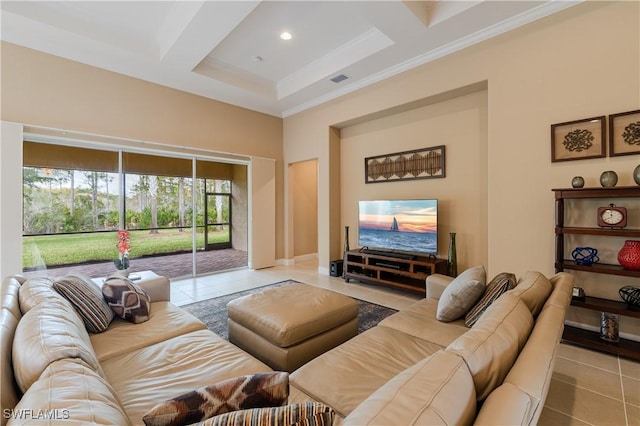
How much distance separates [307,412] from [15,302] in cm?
178

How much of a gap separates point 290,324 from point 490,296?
55.6 inches

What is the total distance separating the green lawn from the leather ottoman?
10.7 feet

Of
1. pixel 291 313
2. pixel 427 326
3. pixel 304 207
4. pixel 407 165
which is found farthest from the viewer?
pixel 304 207

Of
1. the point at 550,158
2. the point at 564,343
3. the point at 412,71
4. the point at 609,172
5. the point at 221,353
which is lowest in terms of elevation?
the point at 564,343

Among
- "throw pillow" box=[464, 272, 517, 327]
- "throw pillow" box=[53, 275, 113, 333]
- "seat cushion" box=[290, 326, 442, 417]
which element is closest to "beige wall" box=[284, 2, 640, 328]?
"throw pillow" box=[464, 272, 517, 327]

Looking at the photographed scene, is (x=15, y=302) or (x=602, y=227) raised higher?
(x=602, y=227)

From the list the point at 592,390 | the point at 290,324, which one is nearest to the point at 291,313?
the point at 290,324

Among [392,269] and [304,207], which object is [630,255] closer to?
[392,269]

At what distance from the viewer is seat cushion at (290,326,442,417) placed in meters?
1.24

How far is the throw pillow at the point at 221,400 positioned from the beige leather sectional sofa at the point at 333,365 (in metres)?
0.13

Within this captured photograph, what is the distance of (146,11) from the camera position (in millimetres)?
3219

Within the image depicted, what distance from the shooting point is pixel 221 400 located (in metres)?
0.86

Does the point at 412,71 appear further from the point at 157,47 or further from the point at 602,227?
the point at 157,47

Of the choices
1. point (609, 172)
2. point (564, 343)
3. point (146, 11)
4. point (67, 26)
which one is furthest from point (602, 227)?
point (67, 26)
